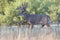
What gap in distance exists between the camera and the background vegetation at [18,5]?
1399cm

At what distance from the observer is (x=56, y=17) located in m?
17.2

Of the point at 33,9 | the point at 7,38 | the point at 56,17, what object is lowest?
the point at 56,17

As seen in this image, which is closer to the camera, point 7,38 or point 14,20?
point 7,38

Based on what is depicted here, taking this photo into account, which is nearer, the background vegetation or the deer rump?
the deer rump

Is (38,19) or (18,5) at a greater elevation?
(18,5)

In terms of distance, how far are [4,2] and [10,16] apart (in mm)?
1137

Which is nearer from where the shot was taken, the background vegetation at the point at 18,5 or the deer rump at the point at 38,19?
the deer rump at the point at 38,19

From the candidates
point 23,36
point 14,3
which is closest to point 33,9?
point 14,3

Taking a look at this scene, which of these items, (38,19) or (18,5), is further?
(18,5)

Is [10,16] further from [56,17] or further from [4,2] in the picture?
[56,17]

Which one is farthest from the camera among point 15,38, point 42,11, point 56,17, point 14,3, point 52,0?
point 56,17

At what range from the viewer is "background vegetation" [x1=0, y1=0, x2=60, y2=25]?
1399 cm

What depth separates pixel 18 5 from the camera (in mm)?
13055

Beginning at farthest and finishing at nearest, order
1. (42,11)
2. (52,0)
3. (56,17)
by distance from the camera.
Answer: (56,17) → (42,11) → (52,0)
